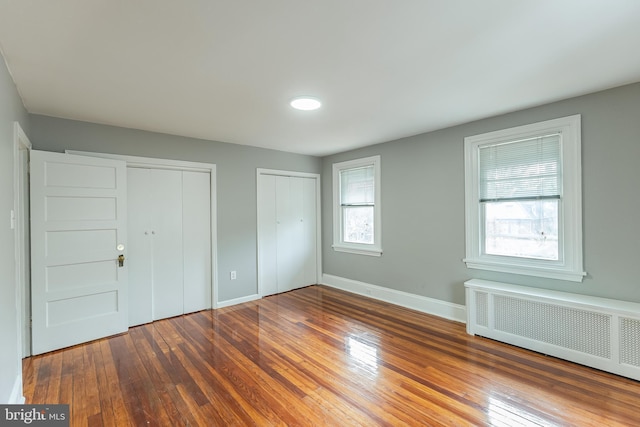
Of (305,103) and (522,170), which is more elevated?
(305,103)

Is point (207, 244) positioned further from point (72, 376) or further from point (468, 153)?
point (468, 153)

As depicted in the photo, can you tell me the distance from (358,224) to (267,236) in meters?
1.52

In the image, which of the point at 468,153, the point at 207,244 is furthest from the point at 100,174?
the point at 468,153

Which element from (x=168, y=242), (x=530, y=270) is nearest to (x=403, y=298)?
(x=530, y=270)

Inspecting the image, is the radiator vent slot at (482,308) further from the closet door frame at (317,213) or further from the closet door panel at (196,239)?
the closet door panel at (196,239)

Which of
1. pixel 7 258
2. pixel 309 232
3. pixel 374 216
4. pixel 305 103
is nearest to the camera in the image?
pixel 7 258

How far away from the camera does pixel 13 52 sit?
6.25ft

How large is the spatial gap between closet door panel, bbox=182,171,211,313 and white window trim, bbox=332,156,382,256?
6.99 ft

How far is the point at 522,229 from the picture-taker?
318cm

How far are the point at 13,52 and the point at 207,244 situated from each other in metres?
2.77

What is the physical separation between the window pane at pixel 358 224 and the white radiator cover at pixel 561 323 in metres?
1.82

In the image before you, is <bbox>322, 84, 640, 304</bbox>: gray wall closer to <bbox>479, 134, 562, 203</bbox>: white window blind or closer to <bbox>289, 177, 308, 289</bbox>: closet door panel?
<bbox>479, 134, 562, 203</bbox>: white window blind

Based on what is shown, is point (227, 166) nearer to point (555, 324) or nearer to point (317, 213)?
point (317, 213)

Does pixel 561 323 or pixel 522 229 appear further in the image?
pixel 522 229
